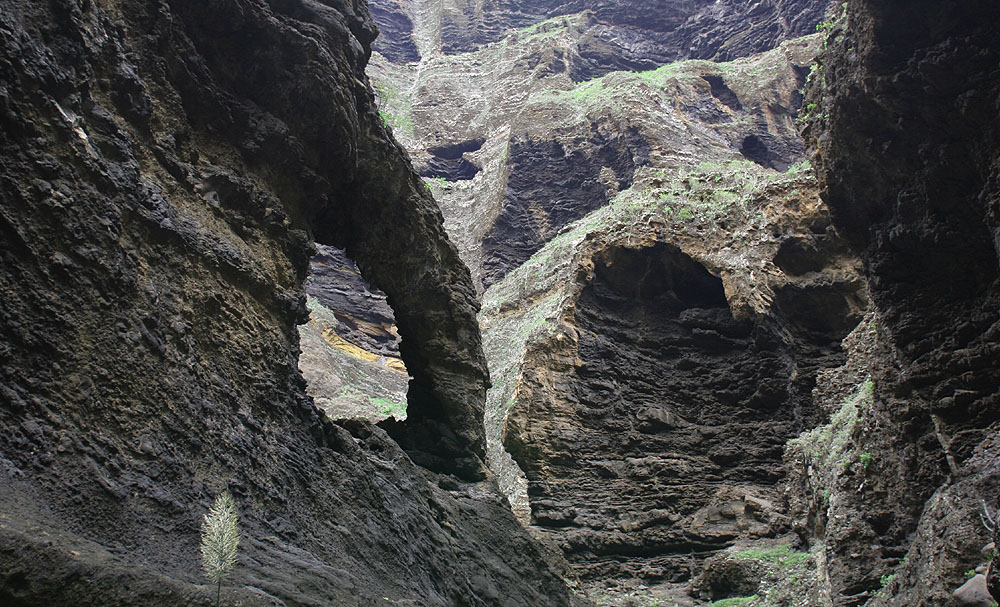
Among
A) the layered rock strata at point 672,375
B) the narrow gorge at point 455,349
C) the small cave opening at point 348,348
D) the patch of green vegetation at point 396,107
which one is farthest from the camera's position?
the patch of green vegetation at point 396,107

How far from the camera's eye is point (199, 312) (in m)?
6.29

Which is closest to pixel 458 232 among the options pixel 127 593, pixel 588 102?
pixel 588 102

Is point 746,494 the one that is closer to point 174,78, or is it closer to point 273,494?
point 273,494

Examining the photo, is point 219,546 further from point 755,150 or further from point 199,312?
point 755,150

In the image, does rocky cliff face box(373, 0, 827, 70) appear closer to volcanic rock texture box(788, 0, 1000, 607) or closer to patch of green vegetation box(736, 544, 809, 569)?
patch of green vegetation box(736, 544, 809, 569)

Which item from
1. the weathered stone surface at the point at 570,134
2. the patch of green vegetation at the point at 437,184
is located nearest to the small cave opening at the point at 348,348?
the weathered stone surface at the point at 570,134

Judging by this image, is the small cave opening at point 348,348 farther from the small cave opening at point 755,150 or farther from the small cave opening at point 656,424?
the small cave opening at point 755,150

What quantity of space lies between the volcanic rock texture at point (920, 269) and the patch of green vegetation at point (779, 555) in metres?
2.94

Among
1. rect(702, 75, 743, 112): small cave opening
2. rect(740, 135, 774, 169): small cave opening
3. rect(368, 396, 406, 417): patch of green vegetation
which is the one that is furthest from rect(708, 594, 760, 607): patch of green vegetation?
rect(702, 75, 743, 112): small cave opening

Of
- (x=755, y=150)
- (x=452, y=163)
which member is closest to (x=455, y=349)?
(x=755, y=150)

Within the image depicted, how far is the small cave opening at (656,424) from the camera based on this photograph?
1673cm

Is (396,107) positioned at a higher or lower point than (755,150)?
higher

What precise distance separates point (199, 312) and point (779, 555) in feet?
41.5

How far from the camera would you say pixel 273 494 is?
6102 mm
